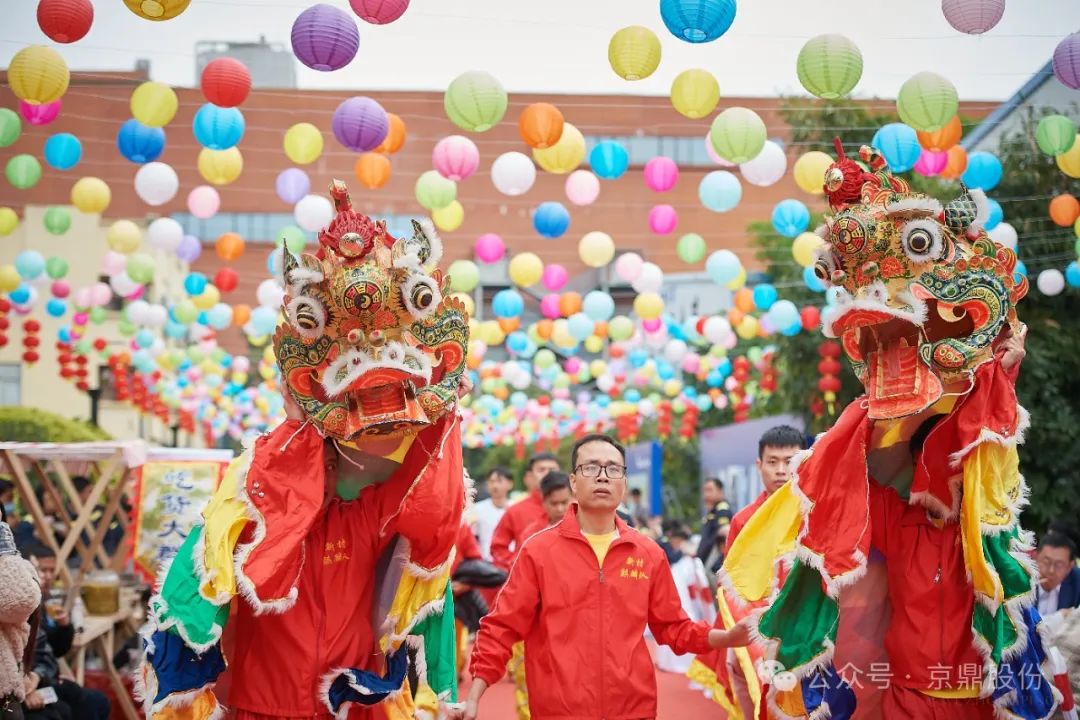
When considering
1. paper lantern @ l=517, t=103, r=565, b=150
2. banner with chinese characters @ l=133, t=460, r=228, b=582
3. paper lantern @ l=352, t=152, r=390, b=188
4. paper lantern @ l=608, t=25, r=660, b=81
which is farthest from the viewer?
paper lantern @ l=352, t=152, r=390, b=188

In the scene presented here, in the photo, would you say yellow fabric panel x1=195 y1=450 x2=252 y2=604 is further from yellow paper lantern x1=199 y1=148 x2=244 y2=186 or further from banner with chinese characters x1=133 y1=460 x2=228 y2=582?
yellow paper lantern x1=199 y1=148 x2=244 y2=186

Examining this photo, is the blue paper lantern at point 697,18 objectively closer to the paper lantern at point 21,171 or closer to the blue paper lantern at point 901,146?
the blue paper lantern at point 901,146

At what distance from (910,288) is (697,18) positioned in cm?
273

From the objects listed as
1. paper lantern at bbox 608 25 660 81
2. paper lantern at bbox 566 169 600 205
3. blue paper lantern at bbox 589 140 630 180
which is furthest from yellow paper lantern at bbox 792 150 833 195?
paper lantern at bbox 566 169 600 205

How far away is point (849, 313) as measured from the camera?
472cm

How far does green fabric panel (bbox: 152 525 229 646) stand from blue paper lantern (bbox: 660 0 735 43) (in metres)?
3.86

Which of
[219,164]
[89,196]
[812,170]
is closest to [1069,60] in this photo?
[812,170]

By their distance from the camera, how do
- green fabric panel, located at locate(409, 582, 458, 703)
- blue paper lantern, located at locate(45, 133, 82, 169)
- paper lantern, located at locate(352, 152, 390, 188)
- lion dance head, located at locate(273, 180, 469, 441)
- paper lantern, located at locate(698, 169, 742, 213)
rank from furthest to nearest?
paper lantern, located at locate(698, 169, 742, 213), paper lantern, located at locate(352, 152, 390, 188), blue paper lantern, located at locate(45, 133, 82, 169), green fabric panel, located at locate(409, 582, 458, 703), lion dance head, located at locate(273, 180, 469, 441)

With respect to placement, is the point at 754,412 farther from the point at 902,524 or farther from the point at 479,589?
the point at 902,524

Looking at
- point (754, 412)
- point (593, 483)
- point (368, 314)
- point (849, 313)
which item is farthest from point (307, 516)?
point (754, 412)

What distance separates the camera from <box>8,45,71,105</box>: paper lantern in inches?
295

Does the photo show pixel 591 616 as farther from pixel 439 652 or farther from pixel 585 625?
pixel 439 652

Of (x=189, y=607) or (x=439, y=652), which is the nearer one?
(x=189, y=607)

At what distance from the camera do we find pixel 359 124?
8.44 metres
